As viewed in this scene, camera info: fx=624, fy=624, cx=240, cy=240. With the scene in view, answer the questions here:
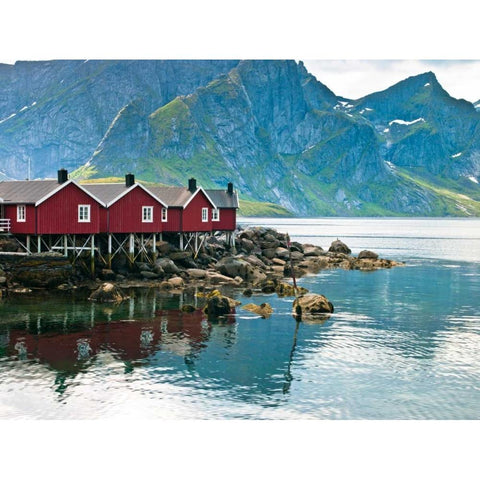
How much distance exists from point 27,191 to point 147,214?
39.3 feet

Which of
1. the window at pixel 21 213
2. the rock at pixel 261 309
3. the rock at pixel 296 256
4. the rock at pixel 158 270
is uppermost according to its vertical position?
the window at pixel 21 213

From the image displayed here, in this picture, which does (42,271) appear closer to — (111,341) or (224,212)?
(111,341)

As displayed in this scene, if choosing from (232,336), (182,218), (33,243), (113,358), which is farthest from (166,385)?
(182,218)

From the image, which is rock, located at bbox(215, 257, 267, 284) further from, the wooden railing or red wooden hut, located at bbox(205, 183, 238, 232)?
the wooden railing

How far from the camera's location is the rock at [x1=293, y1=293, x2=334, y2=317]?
147ft

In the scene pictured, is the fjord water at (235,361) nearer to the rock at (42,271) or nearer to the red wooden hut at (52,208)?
the rock at (42,271)

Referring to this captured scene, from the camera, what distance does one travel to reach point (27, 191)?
58375 millimetres

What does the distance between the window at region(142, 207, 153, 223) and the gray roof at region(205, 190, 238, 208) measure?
20.2 m

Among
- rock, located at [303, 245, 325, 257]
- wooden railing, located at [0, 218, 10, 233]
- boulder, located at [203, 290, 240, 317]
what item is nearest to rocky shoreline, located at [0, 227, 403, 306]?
rock, located at [303, 245, 325, 257]

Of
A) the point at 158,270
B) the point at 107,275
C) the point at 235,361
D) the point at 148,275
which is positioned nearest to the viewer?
the point at 235,361

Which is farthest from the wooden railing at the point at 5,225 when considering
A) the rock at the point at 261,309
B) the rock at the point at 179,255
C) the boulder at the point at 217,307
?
the rock at the point at 261,309

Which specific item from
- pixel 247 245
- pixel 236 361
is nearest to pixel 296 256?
pixel 247 245

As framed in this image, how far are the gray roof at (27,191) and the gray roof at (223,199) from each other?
95.0 ft

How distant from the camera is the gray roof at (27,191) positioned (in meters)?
56.9
